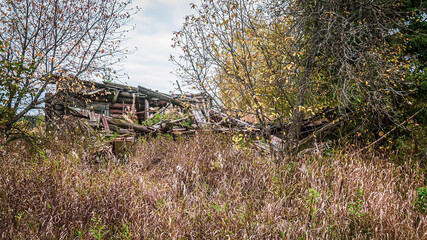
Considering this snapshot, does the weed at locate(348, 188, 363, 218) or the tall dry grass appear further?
the weed at locate(348, 188, 363, 218)

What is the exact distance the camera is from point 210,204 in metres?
3.88

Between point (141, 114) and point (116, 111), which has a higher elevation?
point (116, 111)

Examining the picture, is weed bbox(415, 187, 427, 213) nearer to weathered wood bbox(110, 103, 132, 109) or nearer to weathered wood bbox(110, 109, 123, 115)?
weathered wood bbox(110, 103, 132, 109)

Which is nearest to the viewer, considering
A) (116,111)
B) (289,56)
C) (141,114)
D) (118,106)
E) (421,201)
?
(421,201)

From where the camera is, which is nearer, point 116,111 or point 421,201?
point 421,201

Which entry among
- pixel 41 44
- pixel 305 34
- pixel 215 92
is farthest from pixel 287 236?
pixel 41 44

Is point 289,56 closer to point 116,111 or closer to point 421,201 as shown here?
point 421,201

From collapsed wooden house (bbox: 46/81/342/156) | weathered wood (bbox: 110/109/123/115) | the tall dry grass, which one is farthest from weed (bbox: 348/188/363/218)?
weathered wood (bbox: 110/109/123/115)

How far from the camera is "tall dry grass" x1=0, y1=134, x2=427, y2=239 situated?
3.28 meters

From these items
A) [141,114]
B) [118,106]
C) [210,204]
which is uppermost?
[118,106]

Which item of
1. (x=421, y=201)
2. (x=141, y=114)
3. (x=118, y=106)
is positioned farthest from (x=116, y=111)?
(x=421, y=201)

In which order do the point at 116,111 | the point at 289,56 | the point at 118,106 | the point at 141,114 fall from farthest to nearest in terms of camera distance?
the point at 141,114
the point at 118,106
the point at 116,111
the point at 289,56

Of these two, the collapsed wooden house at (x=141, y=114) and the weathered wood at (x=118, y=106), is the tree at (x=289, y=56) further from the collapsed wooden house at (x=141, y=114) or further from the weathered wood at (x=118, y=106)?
the weathered wood at (x=118, y=106)

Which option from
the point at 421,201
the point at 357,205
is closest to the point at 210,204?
the point at 357,205
